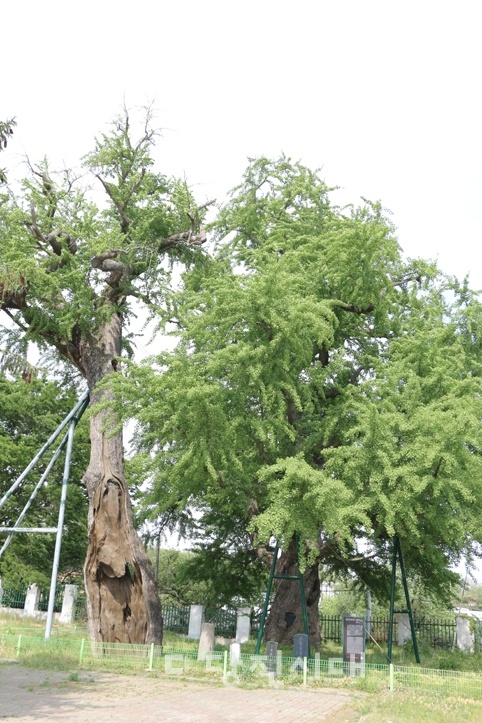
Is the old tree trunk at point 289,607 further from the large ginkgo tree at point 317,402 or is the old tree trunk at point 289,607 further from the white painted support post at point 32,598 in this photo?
the white painted support post at point 32,598

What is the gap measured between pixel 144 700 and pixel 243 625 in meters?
16.5

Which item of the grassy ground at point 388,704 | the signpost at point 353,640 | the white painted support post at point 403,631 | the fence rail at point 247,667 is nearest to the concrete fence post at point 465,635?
the white painted support post at point 403,631

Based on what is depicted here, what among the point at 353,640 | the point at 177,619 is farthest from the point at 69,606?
the point at 353,640

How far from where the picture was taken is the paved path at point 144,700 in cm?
989

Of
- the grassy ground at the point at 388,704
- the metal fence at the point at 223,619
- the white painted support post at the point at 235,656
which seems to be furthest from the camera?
the metal fence at the point at 223,619

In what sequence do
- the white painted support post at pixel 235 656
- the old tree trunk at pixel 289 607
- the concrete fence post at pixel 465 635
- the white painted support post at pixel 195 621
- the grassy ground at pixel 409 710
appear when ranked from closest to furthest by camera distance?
the grassy ground at pixel 409 710 < the white painted support post at pixel 235 656 < the old tree trunk at pixel 289 607 < the concrete fence post at pixel 465 635 < the white painted support post at pixel 195 621

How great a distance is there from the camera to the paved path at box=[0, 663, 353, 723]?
32.4 ft

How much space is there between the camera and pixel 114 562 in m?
19.0

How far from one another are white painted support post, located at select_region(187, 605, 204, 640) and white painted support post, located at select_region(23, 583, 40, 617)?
26.5 ft

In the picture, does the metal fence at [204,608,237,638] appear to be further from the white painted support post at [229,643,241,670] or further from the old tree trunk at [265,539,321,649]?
the white painted support post at [229,643,241,670]

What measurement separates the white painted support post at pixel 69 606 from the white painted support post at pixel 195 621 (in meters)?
5.42

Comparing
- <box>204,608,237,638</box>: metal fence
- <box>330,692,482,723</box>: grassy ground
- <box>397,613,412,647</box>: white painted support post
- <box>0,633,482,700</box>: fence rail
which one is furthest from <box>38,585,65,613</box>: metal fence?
<box>330,692,482,723</box>: grassy ground

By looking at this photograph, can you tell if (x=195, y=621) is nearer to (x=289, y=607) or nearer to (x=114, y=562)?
(x=289, y=607)

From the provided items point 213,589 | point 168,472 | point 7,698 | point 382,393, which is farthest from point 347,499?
point 213,589
